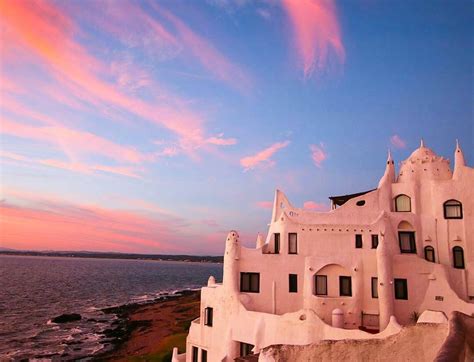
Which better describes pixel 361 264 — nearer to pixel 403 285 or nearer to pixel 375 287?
pixel 375 287

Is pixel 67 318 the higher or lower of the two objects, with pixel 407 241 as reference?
lower

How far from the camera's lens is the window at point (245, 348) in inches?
1084

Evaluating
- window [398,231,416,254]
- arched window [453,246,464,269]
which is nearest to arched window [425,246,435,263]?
window [398,231,416,254]

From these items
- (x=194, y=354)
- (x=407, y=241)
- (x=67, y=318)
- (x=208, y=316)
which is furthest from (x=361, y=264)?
(x=67, y=318)

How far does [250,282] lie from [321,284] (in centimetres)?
519

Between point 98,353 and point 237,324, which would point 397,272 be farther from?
point 98,353

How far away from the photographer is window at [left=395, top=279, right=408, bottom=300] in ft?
93.4

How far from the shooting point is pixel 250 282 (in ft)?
102

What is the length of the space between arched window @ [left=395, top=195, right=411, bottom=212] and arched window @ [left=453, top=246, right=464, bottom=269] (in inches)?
165

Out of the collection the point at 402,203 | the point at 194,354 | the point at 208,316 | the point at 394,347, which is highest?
the point at 402,203

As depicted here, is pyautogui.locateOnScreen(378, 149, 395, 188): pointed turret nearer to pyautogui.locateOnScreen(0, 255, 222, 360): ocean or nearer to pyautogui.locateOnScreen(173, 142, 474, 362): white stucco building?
pyautogui.locateOnScreen(173, 142, 474, 362): white stucco building

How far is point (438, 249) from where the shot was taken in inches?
1197

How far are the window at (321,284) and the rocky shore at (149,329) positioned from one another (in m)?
23.6

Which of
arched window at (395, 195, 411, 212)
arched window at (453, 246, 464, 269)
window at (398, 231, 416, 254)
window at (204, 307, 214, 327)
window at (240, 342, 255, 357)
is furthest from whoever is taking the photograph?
arched window at (395, 195, 411, 212)
